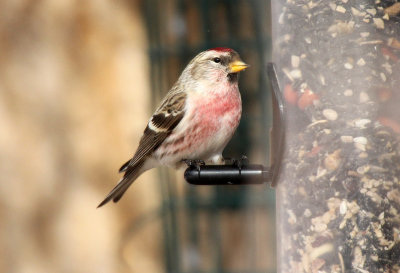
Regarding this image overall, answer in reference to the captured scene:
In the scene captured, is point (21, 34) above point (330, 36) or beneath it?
beneath

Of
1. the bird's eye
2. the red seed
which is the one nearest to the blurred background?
the bird's eye

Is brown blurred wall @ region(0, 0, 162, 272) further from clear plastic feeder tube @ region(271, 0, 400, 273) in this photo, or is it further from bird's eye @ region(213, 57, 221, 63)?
clear plastic feeder tube @ region(271, 0, 400, 273)

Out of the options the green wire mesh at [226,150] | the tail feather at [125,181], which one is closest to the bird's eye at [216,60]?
the tail feather at [125,181]

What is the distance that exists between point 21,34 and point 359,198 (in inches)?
155

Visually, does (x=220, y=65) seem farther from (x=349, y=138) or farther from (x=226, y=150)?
(x=226, y=150)

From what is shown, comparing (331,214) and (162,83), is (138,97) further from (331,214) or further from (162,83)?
(331,214)

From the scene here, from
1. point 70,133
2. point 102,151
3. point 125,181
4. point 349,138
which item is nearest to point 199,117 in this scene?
point 125,181

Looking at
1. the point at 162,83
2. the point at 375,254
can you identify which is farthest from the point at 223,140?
the point at 162,83

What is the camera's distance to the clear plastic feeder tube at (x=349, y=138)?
11.4 ft

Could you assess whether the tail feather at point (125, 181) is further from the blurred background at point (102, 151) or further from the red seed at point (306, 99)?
the blurred background at point (102, 151)

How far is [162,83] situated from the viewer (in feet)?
21.1

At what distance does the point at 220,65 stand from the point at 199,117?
0.87 feet

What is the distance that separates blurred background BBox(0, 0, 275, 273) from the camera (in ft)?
21.3

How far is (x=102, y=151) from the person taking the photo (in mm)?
6793
